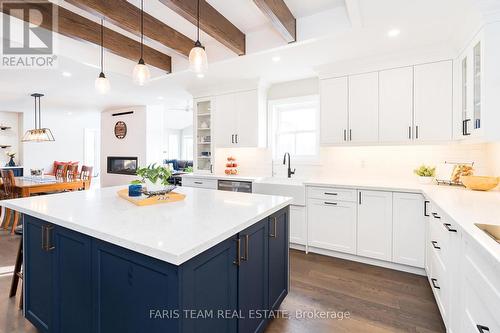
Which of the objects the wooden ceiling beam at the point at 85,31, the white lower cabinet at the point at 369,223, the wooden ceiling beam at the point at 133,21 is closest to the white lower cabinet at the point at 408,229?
the white lower cabinet at the point at 369,223

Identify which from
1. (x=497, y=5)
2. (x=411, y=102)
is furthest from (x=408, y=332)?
(x=497, y=5)

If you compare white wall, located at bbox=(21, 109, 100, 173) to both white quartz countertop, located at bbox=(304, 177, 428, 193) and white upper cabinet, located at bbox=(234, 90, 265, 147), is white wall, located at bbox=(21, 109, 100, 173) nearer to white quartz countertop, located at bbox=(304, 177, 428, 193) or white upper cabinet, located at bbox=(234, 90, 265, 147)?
white upper cabinet, located at bbox=(234, 90, 265, 147)

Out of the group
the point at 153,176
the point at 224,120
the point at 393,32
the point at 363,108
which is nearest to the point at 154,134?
the point at 224,120

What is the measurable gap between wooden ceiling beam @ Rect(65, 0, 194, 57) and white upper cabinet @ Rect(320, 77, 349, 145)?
6.03 ft

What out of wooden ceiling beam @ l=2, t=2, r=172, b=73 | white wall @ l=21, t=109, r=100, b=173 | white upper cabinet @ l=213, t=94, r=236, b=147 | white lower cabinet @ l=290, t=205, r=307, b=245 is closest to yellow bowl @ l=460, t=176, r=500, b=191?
white lower cabinet @ l=290, t=205, r=307, b=245

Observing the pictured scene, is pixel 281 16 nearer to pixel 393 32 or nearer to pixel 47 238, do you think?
pixel 393 32

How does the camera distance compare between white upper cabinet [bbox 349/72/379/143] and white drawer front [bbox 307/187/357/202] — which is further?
white upper cabinet [bbox 349/72/379/143]

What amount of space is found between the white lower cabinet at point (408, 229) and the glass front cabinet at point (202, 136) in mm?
2983

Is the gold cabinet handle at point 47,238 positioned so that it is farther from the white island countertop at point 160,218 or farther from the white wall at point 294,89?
the white wall at point 294,89

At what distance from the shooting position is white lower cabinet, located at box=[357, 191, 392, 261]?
280 cm

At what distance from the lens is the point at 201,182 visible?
4.25 metres

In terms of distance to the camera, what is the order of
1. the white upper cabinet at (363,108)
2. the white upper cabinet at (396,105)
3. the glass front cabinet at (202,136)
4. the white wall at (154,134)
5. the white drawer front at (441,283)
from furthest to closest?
1. the white wall at (154,134)
2. the glass front cabinet at (202,136)
3. the white upper cabinet at (363,108)
4. the white upper cabinet at (396,105)
5. the white drawer front at (441,283)

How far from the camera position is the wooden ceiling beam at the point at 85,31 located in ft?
7.76

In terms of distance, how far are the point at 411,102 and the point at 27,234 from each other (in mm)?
3779
